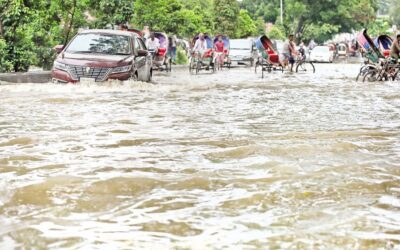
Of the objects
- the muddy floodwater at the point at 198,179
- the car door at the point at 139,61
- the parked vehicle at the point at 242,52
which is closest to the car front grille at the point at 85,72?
the car door at the point at 139,61

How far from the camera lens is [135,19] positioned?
1164 inches

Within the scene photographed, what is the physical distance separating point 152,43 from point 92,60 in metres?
10.3

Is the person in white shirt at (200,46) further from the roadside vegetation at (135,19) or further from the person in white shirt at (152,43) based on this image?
the roadside vegetation at (135,19)

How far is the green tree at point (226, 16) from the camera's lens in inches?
Result: 1976

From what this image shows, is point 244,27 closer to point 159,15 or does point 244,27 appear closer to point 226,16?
point 226,16

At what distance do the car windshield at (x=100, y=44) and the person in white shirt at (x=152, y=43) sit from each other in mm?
8598

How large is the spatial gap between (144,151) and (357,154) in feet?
6.70

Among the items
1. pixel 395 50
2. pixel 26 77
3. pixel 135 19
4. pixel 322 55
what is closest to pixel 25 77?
pixel 26 77

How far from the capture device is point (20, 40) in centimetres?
1780

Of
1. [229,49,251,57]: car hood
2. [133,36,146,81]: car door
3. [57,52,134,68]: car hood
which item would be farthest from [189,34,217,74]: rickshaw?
[57,52,134,68]: car hood

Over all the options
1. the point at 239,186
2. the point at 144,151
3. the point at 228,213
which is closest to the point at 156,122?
the point at 144,151

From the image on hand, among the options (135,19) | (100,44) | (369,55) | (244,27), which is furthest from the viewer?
(244,27)

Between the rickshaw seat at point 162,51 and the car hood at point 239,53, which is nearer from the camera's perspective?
the rickshaw seat at point 162,51

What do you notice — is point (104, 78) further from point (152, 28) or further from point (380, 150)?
point (152, 28)
